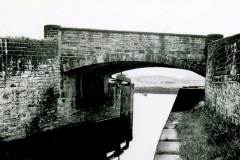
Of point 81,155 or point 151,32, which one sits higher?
point 151,32

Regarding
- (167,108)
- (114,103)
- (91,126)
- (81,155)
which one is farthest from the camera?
(167,108)

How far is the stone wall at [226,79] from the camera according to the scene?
23.4 ft

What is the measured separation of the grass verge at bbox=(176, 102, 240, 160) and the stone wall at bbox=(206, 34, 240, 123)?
27cm

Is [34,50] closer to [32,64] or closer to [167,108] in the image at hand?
[32,64]

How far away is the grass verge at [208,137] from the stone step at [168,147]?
114 mm

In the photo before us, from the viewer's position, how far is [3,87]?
1064 centimetres

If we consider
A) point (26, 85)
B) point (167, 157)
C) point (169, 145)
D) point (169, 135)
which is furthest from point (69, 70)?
point (167, 157)

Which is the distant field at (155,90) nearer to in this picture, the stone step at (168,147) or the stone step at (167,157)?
the stone step at (168,147)

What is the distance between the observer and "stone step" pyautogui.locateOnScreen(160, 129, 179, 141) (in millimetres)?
7113

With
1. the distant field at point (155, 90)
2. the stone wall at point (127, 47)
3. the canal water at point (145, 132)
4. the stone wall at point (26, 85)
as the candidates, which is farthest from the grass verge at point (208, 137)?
the distant field at point (155, 90)

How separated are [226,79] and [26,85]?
650 centimetres

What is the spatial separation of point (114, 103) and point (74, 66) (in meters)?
5.08

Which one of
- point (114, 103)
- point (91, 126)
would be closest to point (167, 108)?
point (114, 103)

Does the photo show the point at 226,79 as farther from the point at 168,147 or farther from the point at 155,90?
the point at 155,90
